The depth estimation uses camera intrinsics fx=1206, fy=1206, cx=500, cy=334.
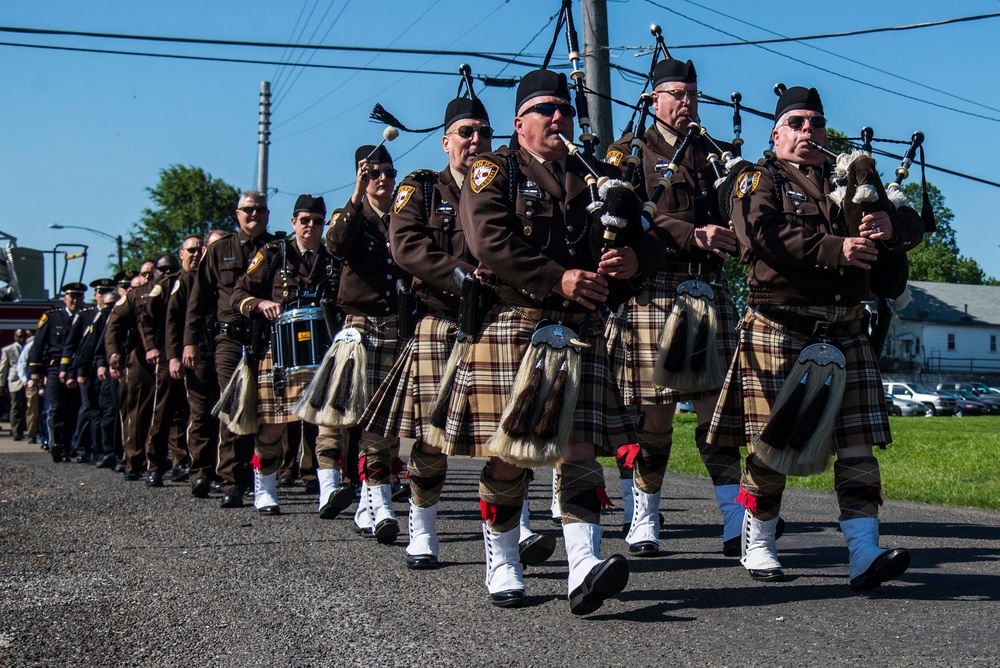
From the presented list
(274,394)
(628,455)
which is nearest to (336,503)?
(274,394)

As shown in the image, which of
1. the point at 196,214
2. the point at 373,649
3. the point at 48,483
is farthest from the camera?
the point at 196,214

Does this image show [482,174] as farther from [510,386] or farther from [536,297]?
[510,386]

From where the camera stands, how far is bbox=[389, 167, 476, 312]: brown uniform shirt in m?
5.38

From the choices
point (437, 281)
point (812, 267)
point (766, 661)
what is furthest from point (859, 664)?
point (437, 281)

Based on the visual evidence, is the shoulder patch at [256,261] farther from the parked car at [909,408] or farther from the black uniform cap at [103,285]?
the parked car at [909,408]

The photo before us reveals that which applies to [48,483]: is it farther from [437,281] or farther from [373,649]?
[373,649]

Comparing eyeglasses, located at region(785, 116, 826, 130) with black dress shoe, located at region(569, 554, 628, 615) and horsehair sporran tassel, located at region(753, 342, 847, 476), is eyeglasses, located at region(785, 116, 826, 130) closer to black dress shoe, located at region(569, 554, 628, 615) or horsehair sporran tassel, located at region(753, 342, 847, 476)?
horsehair sporran tassel, located at region(753, 342, 847, 476)

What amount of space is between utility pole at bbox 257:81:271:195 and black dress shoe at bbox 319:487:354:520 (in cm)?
2348

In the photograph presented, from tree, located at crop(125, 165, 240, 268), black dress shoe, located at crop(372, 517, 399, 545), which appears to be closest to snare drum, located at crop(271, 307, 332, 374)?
black dress shoe, located at crop(372, 517, 399, 545)

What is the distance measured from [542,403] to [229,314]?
457cm

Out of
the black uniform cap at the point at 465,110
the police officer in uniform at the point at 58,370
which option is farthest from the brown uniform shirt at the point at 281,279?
the police officer in uniform at the point at 58,370

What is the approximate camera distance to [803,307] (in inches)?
201

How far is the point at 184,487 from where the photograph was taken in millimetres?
9742

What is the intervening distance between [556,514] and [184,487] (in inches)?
157
